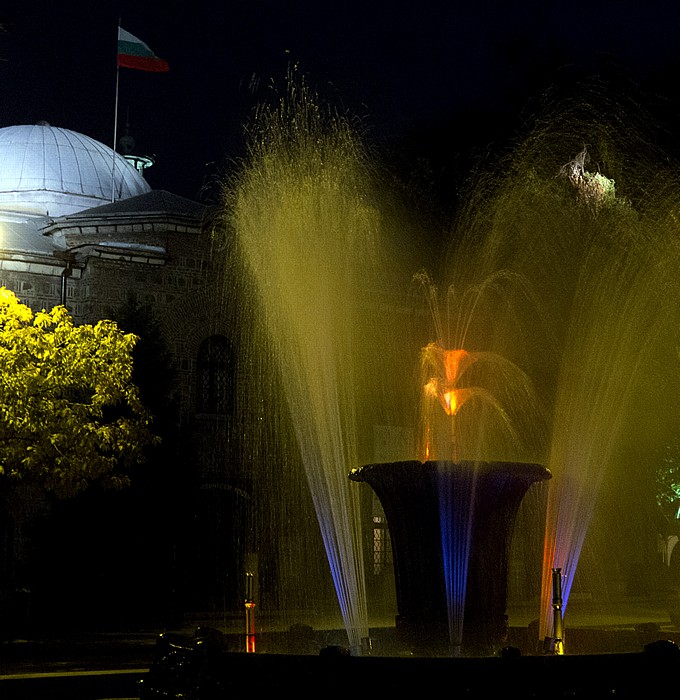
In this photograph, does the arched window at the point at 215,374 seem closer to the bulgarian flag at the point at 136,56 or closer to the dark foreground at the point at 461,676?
the bulgarian flag at the point at 136,56

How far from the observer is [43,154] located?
1537 inches

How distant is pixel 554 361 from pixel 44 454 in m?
14.9

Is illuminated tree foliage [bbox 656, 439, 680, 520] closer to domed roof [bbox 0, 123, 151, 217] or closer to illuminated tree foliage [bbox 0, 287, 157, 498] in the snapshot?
illuminated tree foliage [bbox 0, 287, 157, 498]

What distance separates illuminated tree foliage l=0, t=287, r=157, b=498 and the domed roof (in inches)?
645

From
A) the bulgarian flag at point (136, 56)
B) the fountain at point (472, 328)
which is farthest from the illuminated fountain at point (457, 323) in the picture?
the bulgarian flag at point (136, 56)

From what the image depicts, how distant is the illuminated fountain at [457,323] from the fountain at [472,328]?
58 millimetres

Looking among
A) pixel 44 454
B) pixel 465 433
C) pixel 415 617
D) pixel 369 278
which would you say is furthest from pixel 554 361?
pixel 415 617

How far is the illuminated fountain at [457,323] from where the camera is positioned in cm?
2014

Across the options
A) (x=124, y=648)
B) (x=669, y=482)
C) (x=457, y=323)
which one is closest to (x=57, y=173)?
(x=457, y=323)

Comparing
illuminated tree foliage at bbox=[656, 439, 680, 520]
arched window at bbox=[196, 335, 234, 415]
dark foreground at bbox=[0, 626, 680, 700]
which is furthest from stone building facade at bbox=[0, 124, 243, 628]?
dark foreground at bbox=[0, 626, 680, 700]

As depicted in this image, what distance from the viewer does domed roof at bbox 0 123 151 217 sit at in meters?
37.9

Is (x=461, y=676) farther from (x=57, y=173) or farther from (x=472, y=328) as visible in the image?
(x=57, y=173)

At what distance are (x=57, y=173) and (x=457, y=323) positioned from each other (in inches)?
519

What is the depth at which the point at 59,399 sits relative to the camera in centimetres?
2170
